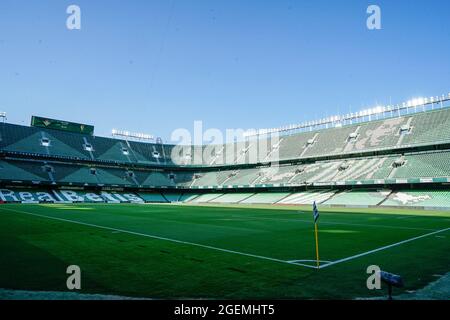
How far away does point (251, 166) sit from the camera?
7806 centimetres

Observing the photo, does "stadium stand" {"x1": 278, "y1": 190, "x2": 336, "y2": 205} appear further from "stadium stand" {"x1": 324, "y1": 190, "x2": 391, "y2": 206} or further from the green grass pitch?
the green grass pitch

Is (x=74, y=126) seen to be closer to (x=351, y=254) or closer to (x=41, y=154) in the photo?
(x=41, y=154)

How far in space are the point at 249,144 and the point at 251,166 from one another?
297 inches

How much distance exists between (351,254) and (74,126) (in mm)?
81229

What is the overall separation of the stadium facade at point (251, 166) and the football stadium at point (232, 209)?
1.05 feet

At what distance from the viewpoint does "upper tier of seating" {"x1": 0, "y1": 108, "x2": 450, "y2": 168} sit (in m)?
54.1
